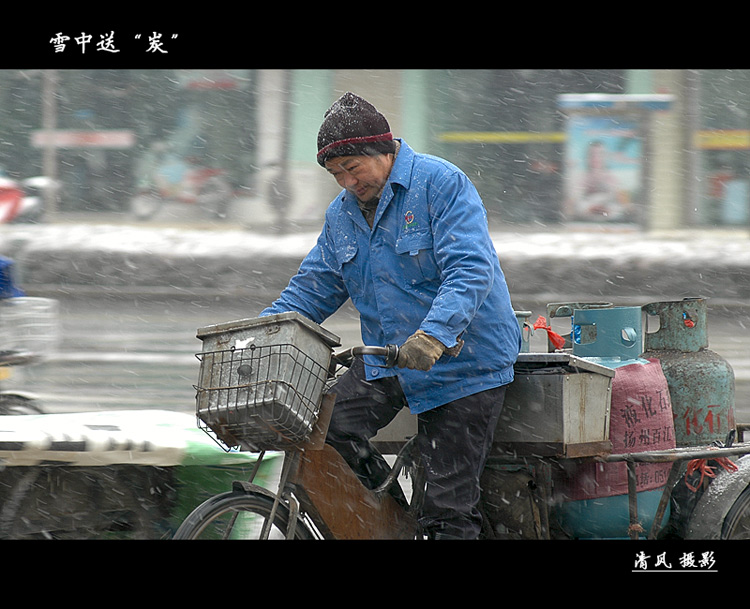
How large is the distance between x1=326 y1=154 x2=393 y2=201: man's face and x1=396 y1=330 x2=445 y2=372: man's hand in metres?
0.63

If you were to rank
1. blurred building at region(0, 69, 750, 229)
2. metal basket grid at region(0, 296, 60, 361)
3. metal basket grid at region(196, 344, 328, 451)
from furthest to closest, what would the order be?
blurred building at region(0, 69, 750, 229), metal basket grid at region(0, 296, 60, 361), metal basket grid at region(196, 344, 328, 451)

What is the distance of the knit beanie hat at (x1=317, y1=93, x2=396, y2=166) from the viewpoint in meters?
3.22

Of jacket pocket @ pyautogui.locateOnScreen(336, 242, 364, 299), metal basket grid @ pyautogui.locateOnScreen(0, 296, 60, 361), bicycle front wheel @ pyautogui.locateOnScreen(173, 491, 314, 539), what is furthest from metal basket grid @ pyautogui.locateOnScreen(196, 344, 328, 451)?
metal basket grid @ pyautogui.locateOnScreen(0, 296, 60, 361)

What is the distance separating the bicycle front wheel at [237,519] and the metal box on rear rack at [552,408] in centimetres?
85

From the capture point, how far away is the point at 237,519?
313 centimetres

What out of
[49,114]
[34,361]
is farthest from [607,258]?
[34,361]

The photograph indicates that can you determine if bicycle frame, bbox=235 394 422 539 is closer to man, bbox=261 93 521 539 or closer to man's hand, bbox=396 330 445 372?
man, bbox=261 93 521 539

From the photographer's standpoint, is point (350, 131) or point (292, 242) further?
point (292, 242)

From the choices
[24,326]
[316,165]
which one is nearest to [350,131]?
[24,326]

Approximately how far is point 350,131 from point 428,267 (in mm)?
531

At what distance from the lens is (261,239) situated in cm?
1905

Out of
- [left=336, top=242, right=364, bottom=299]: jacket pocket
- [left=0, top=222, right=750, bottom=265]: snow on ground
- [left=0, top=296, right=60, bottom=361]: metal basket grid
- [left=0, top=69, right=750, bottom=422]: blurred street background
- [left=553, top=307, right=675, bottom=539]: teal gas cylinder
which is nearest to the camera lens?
[left=336, top=242, right=364, bottom=299]: jacket pocket

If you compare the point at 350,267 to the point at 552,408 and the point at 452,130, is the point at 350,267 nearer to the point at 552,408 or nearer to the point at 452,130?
the point at 552,408

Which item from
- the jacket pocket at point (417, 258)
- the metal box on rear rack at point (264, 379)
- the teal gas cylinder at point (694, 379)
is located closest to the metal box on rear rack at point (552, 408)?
the jacket pocket at point (417, 258)
